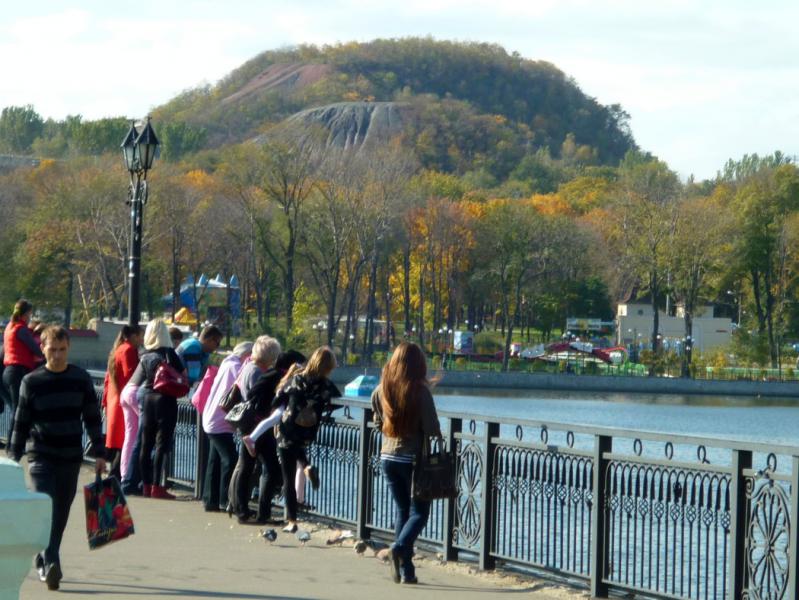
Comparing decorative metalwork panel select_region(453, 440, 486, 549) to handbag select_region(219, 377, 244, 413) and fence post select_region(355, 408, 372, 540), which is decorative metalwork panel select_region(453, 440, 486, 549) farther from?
handbag select_region(219, 377, 244, 413)

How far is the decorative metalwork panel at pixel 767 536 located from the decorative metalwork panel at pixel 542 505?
4.58 ft

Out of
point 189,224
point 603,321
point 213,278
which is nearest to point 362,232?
point 189,224

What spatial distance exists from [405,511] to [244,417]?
2528mm

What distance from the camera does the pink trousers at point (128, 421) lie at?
14.0 meters

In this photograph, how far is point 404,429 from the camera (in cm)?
938

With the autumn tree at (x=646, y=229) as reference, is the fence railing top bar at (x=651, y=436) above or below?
below

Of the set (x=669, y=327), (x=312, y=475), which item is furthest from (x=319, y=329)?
(x=312, y=475)

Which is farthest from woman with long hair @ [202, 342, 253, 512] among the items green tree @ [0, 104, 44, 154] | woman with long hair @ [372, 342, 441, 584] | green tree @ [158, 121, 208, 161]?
green tree @ [0, 104, 44, 154]

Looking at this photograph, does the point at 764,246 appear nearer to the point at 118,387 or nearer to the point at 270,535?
the point at 118,387

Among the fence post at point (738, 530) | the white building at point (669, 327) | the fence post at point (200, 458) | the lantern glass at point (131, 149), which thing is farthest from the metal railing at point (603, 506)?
the white building at point (669, 327)

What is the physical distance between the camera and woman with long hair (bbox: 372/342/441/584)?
9.25m

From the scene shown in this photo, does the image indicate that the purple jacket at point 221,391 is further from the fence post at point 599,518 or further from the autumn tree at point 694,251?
the autumn tree at point 694,251

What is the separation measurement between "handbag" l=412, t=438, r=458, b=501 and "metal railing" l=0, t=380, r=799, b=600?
64 centimetres

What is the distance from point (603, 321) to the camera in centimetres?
11612
